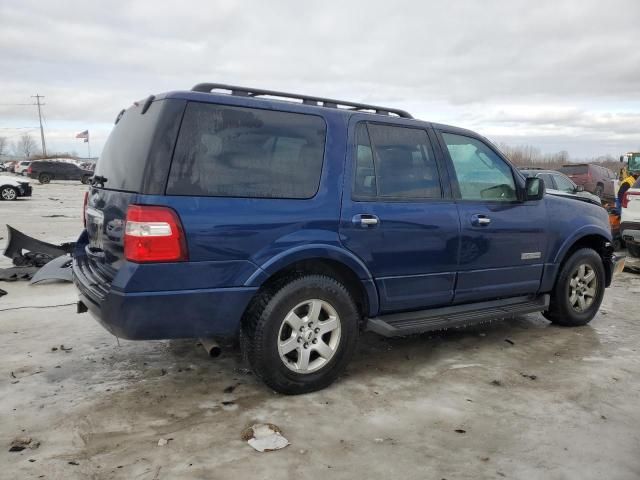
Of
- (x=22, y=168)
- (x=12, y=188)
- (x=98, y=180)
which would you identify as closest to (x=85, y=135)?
(x=22, y=168)

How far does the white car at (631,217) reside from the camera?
30.0 feet

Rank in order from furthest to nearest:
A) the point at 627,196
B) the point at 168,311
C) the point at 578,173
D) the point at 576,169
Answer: the point at 576,169, the point at 578,173, the point at 627,196, the point at 168,311

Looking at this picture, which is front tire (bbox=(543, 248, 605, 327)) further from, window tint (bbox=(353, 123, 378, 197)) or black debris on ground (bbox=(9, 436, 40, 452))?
black debris on ground (bbox=(9, 436, 40, 452))

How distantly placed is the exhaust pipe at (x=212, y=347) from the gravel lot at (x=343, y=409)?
1.14 ft

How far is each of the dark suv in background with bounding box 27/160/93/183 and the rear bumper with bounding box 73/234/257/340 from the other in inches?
1368

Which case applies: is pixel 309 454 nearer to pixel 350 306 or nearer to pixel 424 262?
pixel 350 306

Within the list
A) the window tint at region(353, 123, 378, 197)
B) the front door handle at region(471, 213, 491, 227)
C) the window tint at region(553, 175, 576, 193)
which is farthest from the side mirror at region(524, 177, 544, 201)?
the window tint at region(553, 175, 576, 193)

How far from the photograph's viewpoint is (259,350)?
335 centimetres

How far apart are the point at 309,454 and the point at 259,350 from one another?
30.2 inches

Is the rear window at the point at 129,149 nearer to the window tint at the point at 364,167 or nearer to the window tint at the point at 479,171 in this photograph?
the window tint at the point at 364,167

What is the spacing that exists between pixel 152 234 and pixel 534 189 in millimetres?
3396

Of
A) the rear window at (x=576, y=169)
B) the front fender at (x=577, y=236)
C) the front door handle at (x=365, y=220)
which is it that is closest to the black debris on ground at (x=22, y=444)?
the front door handle at (x=365, y=220)

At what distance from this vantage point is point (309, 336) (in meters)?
3.57

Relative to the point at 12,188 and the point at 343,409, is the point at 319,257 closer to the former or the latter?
the point at 343,409
